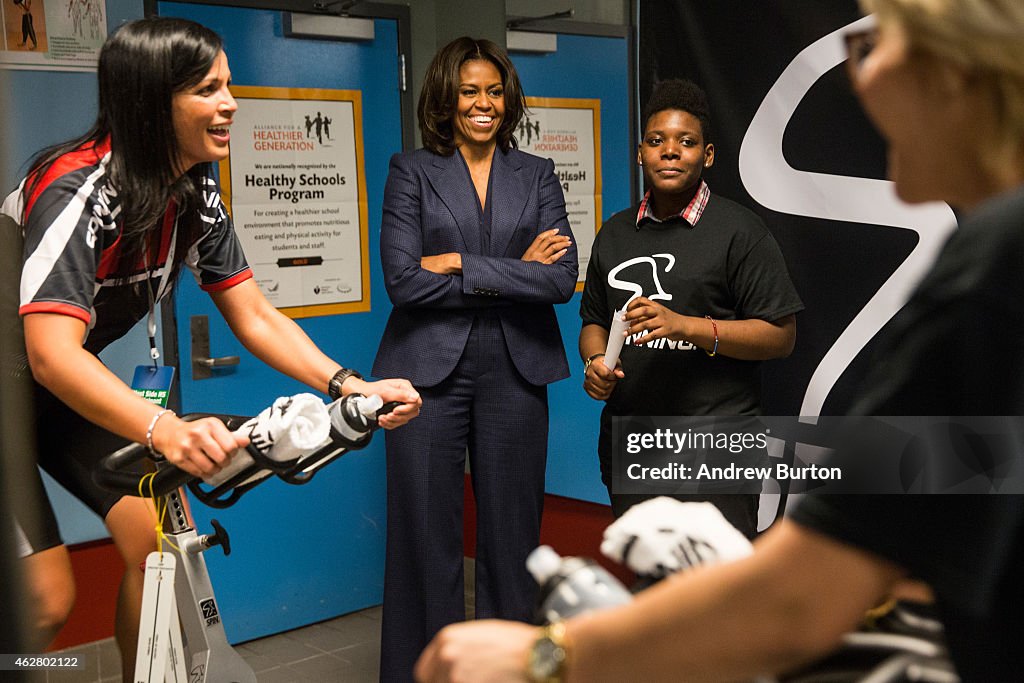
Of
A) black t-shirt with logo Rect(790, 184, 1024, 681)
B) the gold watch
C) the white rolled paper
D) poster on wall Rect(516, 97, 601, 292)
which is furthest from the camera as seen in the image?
poster on wall Rect(516, 97, 601, 292)

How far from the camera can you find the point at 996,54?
67 centimetres

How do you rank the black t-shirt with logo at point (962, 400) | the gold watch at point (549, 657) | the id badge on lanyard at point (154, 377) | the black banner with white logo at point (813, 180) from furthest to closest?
the black banner with white logo at point (813, 180), the id badge on lanyard at point (154, 377), the gold watch at point (549, 657), the black t-shirt with logo at point (962, 400)

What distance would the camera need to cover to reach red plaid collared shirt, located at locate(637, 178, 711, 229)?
2764 millimetres

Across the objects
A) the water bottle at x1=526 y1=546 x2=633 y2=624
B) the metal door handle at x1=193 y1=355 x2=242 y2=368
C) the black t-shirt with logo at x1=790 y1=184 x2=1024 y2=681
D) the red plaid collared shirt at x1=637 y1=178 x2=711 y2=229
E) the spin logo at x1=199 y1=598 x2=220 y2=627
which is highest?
the red plaid collared shirt at x1=637 y1=178 x2=711 y2=229

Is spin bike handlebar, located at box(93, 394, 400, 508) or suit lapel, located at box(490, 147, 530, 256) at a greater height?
suit lapel, located at box(490, 147, 530, 256)

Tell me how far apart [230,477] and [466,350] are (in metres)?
1.23

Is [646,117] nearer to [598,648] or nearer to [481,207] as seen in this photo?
[481,207]

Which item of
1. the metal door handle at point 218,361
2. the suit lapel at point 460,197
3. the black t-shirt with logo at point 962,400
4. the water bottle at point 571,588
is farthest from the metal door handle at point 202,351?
the black t-shirt with logo at point 962,400

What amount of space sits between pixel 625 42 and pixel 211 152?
1789 millimetres

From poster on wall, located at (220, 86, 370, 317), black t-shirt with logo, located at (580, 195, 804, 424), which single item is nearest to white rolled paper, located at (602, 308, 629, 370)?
black t-shirt with logo, located at (580, 195, 804, 424)

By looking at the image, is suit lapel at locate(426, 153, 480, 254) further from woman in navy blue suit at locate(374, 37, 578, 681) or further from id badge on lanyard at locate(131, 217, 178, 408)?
id badge on lanyard at locate(131, 217, 178, 408)

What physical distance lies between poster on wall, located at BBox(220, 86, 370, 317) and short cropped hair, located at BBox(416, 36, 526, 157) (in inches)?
27.8

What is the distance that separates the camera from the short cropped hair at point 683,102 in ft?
9.29

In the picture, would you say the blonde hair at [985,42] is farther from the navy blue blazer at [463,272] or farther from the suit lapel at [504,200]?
the suit lapel at [504,200]
